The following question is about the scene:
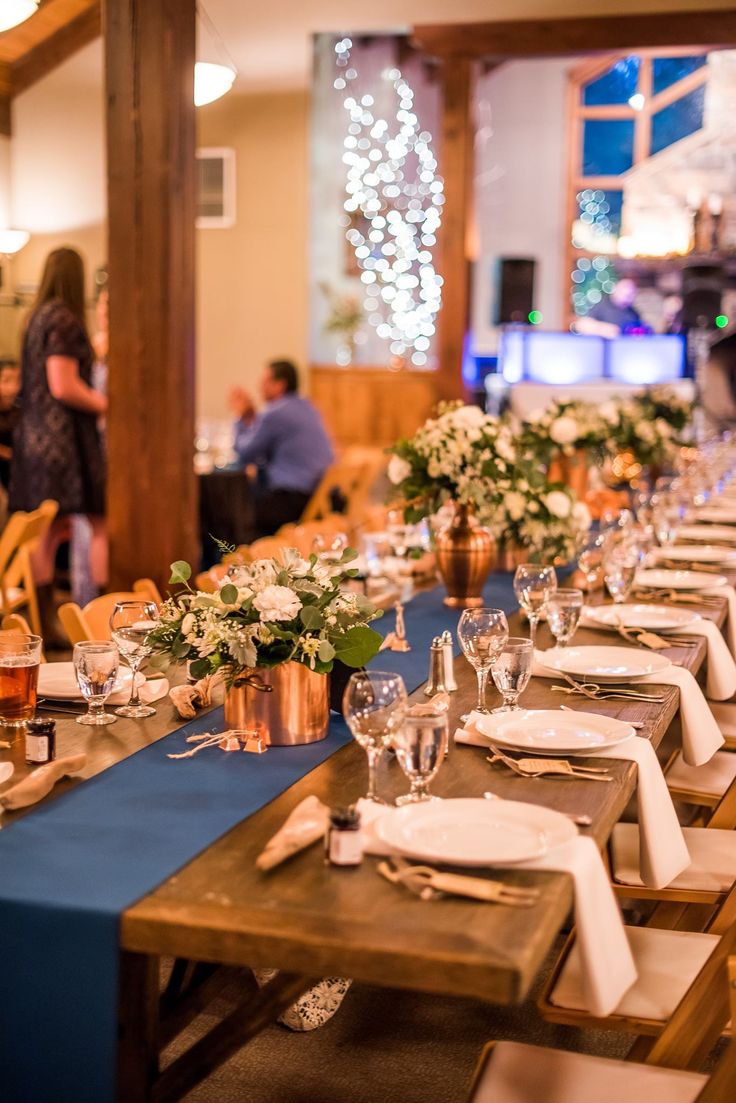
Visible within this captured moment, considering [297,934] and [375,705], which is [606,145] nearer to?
Result: [375,705]

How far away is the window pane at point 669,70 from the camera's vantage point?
54.6ft

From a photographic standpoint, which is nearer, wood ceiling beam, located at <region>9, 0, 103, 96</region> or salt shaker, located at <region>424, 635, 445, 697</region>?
salt shaker, located at <region>424, 635, 445, 697</region>

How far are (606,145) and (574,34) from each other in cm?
812

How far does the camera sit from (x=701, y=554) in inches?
165

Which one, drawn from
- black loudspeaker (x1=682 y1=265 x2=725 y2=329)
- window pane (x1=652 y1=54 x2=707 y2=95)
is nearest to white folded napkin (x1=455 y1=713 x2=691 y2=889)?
black loudspeaker (x1=682 y1=265 x2=725 y2=329)

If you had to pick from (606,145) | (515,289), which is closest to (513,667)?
(515,289)

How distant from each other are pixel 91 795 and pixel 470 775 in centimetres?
55

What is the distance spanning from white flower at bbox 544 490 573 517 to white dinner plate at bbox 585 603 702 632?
507 mm

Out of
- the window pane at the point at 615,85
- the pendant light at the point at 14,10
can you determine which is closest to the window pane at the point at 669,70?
the window pane at the point at 615,85

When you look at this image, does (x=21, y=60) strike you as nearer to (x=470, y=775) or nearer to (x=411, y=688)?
(x=411, y=688)

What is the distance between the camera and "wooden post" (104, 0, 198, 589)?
4254 millimetres

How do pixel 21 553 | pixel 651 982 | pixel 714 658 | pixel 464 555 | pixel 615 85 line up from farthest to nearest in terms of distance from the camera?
pixel 615 85
pixel 21 553
pixel 464 555
pixel 714 658
pixel 651 982

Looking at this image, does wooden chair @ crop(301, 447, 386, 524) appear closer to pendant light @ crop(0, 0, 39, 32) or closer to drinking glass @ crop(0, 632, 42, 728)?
pendant light @ crop(0, 0, 39, 32)

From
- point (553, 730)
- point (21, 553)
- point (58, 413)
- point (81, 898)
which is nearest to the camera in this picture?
point (81, 898)
